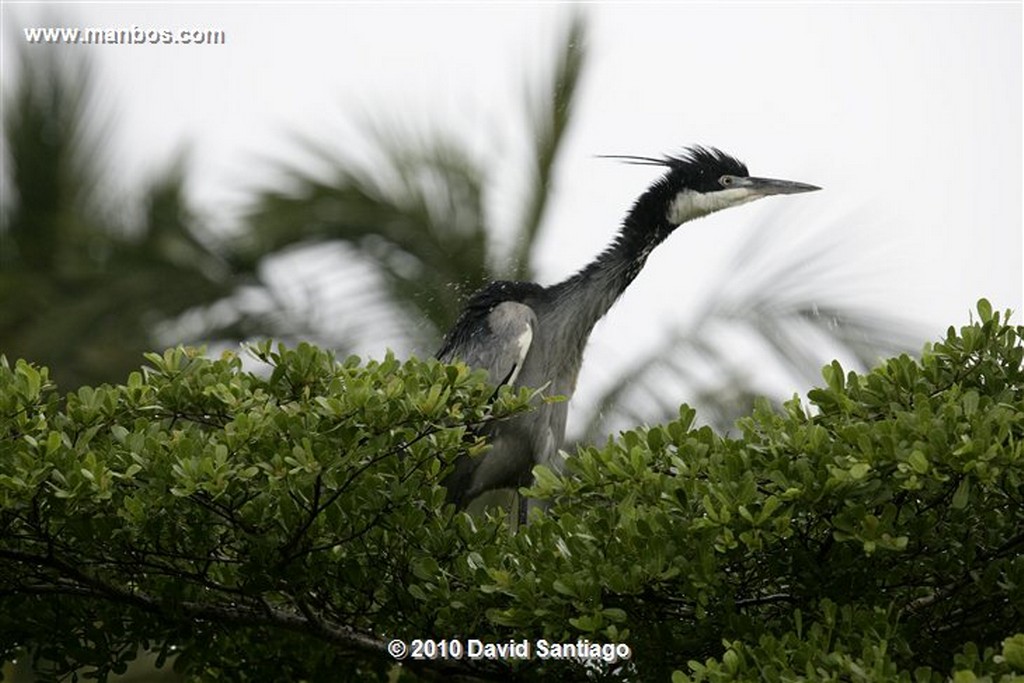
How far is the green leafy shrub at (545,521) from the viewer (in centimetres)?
314

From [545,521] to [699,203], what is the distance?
219 centimetres

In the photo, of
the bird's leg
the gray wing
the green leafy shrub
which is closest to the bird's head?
the gray wing

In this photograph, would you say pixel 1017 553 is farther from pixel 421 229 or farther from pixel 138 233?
pixel 138 233

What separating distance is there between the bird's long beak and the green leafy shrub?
6.61 ft

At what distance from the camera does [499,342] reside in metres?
4.96

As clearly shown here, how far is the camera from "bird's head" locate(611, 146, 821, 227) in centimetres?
544

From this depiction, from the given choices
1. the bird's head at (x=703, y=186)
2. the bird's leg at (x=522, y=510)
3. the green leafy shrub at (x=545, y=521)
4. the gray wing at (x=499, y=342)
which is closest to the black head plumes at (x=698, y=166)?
the bird's head at (x=703, y=186)

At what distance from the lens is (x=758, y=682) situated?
2963 mm

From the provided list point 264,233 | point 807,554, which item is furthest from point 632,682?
point 264,233

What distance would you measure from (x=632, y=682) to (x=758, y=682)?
0.53m

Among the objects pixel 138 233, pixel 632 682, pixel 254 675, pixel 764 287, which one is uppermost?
A: pixel 138 233

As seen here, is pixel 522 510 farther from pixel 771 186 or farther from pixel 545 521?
pixel 771 186

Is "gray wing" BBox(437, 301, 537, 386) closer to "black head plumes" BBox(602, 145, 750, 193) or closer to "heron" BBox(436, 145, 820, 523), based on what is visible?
"heron" BBox(436, 145, 820, 523)

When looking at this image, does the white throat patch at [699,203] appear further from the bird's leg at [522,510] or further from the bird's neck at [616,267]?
the bird's leg at [522,510]
